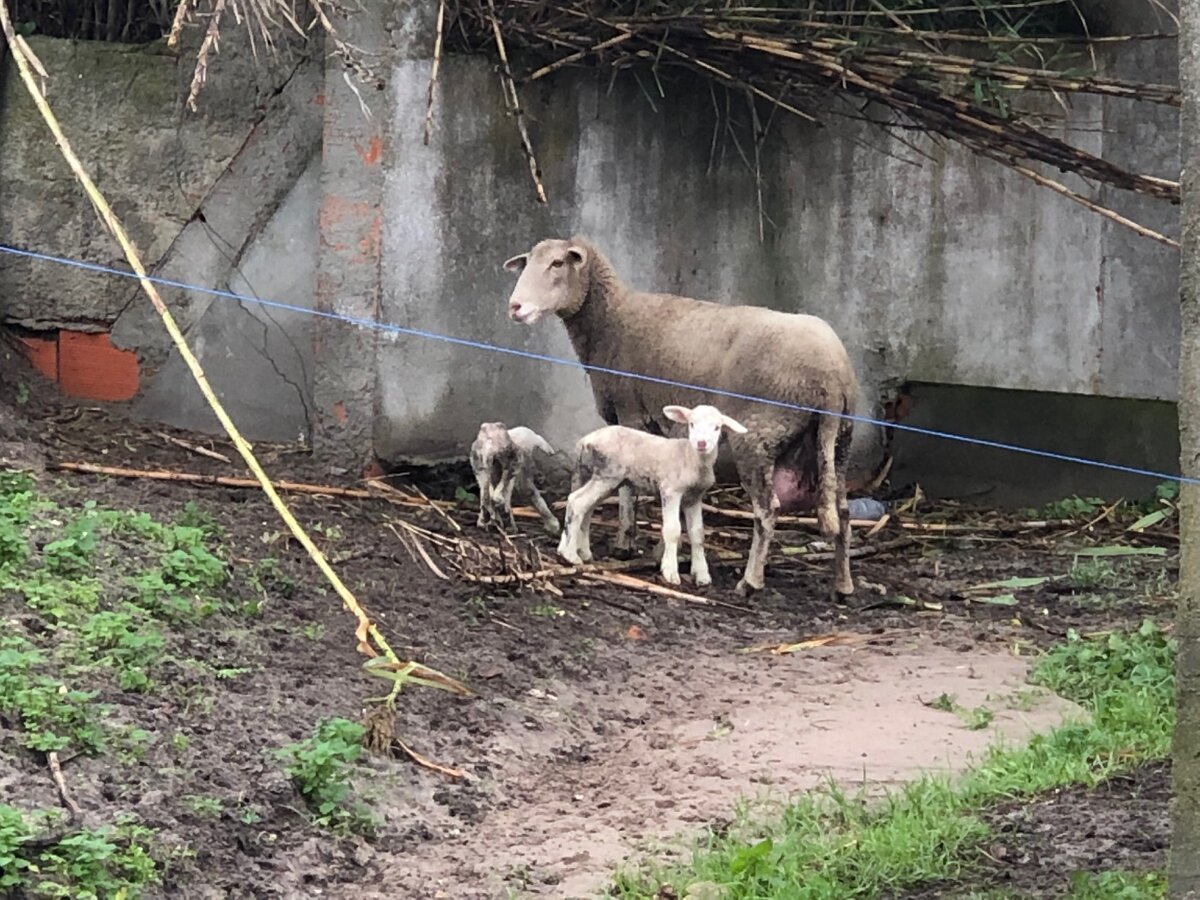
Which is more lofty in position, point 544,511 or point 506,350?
point 506,350

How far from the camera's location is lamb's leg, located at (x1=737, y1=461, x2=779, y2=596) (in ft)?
24.5

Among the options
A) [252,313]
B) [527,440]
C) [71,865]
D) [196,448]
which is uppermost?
[252,313]

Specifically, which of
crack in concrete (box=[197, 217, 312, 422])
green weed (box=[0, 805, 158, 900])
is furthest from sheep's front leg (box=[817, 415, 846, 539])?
green weed (box=[0, 805, 158, 900])

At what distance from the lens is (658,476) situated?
24.4 ft

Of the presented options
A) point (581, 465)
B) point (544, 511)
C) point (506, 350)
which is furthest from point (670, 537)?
point (506, 350)

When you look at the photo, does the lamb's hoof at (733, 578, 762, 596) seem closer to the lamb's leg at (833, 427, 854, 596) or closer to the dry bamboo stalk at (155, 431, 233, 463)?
the lamb's leg at (833, 427, 854, 596)

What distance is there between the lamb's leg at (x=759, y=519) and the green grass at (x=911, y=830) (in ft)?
6.90

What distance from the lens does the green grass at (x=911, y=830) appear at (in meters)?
3.92

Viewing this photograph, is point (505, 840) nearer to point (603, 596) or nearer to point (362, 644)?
point (362, 644)

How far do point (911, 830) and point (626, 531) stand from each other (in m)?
3.83

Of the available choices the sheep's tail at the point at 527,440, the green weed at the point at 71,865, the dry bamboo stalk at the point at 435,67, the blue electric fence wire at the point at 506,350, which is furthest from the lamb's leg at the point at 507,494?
the green weed at the point at 71,865

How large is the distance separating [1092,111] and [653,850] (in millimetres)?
6081

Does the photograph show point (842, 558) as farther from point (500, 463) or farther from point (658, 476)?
point (500, 463)

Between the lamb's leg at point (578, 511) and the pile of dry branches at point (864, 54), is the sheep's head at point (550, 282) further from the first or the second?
the lamb's leg at point (578, 511)
